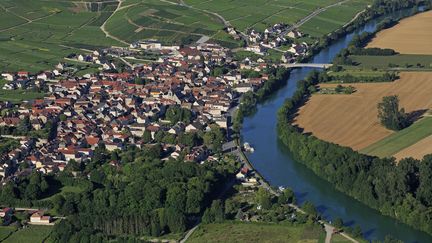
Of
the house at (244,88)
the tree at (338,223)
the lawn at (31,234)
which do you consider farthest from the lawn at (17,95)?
the tree at (338,223)

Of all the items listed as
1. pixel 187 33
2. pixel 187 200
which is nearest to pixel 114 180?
pixel 187 200

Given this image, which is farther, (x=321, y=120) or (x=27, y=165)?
(x=321, y=120)

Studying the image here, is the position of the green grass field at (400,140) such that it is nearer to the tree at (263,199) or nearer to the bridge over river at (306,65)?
the tree at (263,199)

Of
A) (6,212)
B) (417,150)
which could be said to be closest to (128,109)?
(6,212)

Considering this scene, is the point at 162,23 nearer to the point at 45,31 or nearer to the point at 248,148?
the point at 45,31

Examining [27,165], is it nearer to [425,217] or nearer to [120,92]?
[120,92]

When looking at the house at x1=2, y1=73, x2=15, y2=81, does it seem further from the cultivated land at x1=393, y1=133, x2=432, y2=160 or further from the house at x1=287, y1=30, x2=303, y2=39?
Result: the cultivated land at x1=393, y1=133, x2=432, y2=160
